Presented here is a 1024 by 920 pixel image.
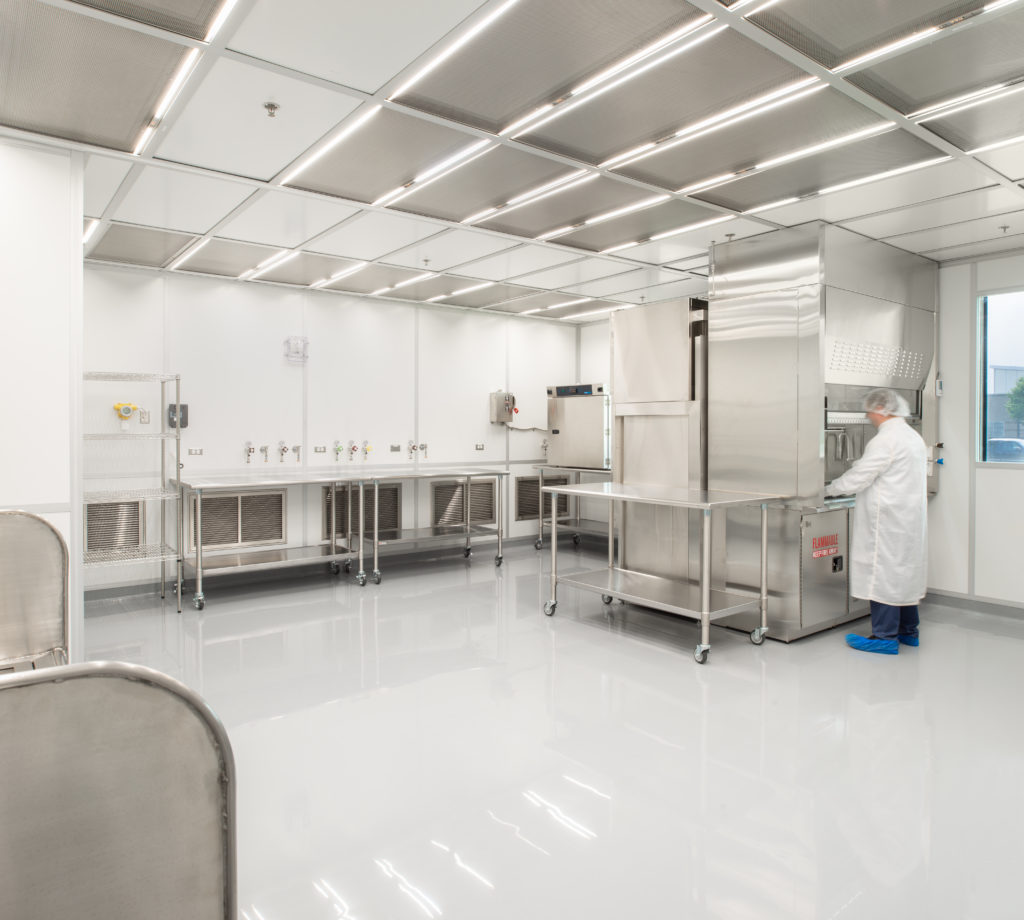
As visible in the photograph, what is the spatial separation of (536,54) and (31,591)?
2.55 m

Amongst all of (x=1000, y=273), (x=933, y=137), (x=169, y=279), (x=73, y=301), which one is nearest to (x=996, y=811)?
(x=933, y=137)

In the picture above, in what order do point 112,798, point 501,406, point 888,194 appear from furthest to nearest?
point 501,406
point 888,194
point 112,798

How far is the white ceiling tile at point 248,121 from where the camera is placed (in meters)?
2.68

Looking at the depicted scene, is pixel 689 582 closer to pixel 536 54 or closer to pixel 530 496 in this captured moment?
pixel 530 496

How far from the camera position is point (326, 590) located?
5.75 metres

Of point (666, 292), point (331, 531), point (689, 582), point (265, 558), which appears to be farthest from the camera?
point (666, 292)

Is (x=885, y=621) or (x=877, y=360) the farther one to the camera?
(x=877, y=360)

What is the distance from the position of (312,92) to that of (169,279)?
3.54 meters

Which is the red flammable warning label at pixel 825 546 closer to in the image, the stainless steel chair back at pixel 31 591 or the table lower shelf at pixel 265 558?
the table lower shelf at pixel 265 558

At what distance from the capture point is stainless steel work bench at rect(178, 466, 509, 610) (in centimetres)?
533

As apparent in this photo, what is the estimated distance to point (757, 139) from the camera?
3.18m

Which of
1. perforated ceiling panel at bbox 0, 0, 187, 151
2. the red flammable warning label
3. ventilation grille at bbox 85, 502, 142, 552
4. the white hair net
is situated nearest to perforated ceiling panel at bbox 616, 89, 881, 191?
the white hair net

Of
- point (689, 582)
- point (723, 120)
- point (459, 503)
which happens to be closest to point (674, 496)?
point (689, 582)

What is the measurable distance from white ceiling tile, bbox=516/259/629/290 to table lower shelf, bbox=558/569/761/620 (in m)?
2.47
